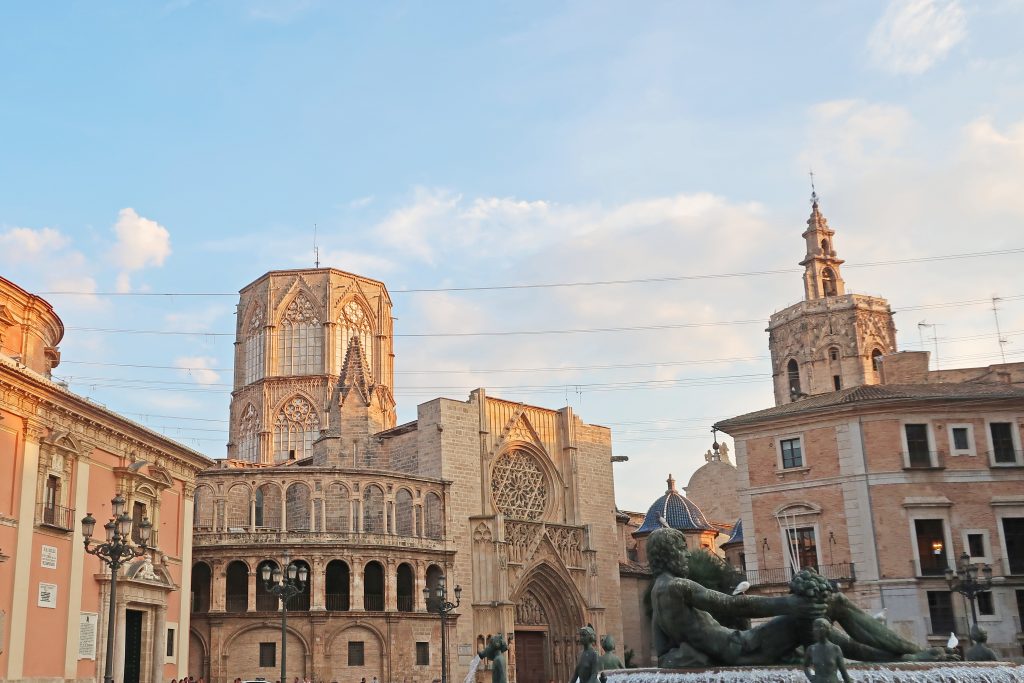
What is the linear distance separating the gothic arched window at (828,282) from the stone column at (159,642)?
48.5 meters

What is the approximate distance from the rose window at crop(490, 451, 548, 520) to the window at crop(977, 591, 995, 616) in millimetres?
20864

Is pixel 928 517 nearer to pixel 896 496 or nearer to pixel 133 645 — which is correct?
pixel 896 496

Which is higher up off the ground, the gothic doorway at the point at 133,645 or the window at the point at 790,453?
the window at the point at 790,453

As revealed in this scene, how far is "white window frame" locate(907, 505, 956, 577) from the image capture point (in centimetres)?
3147

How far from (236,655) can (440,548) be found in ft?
29.1

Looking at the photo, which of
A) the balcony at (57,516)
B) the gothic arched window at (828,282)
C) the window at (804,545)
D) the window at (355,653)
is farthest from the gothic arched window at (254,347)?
the window at (804,545)

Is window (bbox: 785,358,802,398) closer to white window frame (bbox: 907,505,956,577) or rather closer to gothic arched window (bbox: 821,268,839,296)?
gothic arched window (bbox: 821,268,839,296)

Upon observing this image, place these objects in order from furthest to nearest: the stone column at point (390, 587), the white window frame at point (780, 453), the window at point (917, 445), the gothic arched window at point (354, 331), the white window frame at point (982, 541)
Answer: the gothic arched window at point (354, 331), the stone column at point (390, 587), the white window frame at point (780, 453), the window at point (917, 445), the white window frame at point (982, 541)

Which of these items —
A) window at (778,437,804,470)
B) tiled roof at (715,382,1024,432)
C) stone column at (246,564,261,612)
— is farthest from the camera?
stone column at (246,564,261,612)

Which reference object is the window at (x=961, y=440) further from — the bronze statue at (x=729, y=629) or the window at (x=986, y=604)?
the bronze statue at (x=729, y=629)

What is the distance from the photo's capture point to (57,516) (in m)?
25.5

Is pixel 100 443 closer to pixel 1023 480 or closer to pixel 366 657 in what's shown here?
pixel 366 657

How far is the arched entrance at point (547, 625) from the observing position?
45.7 metres

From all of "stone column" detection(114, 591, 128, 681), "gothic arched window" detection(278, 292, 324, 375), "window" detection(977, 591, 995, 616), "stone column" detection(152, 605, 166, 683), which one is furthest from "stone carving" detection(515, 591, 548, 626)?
"gothic arched window" detection(278, 292, 324, 375)
